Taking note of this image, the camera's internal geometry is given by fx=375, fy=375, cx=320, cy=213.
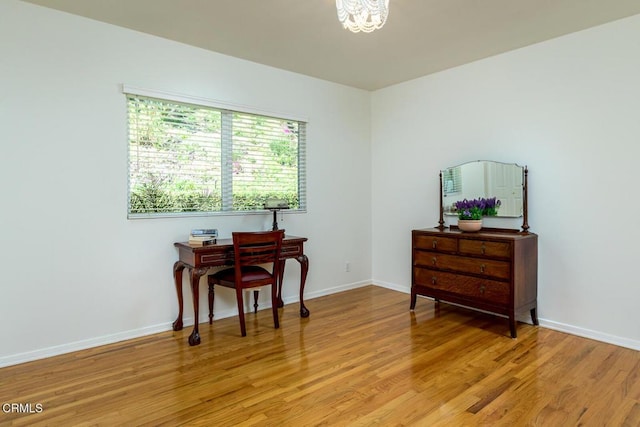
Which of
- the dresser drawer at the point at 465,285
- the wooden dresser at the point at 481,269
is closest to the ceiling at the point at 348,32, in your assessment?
the wooden dresser at the point at 481,269

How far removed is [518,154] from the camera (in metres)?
3.54

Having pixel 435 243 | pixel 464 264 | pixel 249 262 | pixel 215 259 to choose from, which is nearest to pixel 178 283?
pixel 215 259

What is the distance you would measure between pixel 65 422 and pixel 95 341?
110 centimetres

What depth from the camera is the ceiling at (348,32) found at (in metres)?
2.68

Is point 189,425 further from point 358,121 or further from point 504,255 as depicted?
point 358,121

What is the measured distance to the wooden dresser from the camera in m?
3.12

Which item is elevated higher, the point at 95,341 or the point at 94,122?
the point at 94,122

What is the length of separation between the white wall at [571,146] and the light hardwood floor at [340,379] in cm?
37

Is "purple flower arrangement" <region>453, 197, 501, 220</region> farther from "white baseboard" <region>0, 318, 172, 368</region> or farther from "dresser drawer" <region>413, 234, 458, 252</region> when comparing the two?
"white baseboard" <region>0, 318, 172, 368</region>

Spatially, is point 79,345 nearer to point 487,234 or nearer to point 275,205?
point 275,205

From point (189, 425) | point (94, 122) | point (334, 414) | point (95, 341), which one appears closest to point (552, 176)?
point (334, 414)

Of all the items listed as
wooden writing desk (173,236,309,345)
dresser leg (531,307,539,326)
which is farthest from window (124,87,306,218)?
dresser leg (531,307,539,326)
